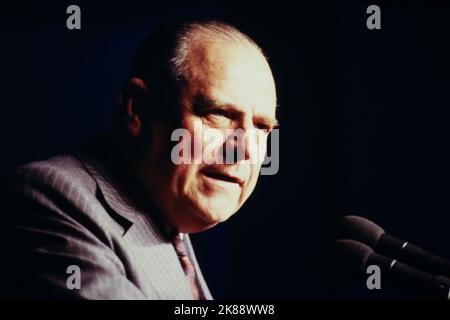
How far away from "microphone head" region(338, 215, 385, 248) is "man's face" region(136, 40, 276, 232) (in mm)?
323

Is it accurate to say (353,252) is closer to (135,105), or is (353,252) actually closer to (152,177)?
(152,177)

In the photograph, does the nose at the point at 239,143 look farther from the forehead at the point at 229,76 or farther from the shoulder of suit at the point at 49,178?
the shoulder of suit at the point at 49,178

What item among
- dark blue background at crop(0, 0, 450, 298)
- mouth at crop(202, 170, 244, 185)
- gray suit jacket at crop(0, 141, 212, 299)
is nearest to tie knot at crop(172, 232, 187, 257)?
gray suit jacket at crop(0, 141, 212, 299)

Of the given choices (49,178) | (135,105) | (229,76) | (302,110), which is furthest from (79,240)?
(302,110)

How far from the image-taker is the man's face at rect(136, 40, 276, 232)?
4.27ft

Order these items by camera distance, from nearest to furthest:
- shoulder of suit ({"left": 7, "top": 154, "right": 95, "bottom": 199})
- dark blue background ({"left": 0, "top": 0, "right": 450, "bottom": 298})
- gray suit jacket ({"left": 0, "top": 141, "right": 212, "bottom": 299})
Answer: gray suit jacket ({"left": 0, "top": 141, "right": 212, "bottom": 299}), shoulder of suit ({"left": 7, "top": 154, "right": 95, "bottom": 199}), dark blue background ({"left": 0, "top": 0, "right": 450, "bottom": 298})

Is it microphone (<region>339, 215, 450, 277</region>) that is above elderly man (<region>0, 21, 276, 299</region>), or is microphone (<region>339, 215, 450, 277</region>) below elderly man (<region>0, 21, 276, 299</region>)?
below

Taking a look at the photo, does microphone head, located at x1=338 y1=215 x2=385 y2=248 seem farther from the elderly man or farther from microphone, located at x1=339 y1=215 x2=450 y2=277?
the elderly man

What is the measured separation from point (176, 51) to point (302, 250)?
134cm

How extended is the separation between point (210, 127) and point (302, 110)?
3.85 ft

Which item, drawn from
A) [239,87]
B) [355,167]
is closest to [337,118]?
[355,167]

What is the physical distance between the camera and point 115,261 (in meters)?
1.11

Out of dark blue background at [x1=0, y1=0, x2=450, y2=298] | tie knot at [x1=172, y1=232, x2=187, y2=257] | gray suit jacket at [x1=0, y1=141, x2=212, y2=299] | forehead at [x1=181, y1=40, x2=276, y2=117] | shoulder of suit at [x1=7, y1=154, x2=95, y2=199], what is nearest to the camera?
gray suit jacket at [x1=0, y1=141, x2=212, y2=299]

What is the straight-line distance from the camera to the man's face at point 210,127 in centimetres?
130
